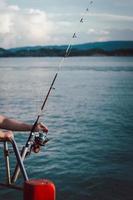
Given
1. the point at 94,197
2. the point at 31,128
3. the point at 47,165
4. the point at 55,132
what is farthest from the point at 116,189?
the point at 55,132

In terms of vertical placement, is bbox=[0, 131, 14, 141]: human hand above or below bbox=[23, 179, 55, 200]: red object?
above

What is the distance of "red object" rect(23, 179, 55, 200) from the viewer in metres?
4.99

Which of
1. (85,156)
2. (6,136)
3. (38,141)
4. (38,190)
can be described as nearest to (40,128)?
(38,141)

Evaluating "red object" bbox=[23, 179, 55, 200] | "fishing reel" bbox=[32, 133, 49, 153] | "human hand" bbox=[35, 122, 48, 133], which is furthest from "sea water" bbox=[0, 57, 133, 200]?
"red object" bbox=[23, 179, 55, 200]

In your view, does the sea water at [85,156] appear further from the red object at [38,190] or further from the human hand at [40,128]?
the red object at [38,190]

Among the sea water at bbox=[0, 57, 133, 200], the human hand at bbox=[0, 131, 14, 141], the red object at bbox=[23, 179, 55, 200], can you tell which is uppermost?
the human hand at bbox=[0, 131, 14, 141]

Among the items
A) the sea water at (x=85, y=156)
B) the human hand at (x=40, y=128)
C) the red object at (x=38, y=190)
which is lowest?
the sea water at (x=85, y=156)

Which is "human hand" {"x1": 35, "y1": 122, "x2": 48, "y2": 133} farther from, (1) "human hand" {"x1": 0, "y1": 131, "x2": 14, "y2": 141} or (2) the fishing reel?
(1) "human hand" {"x1": 0, "y1": 131, "x2": 14, "y2": 141}

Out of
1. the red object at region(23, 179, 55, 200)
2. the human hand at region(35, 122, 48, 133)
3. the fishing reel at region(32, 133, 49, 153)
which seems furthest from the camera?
the fishing reel at region(32, 133, 49, 153)

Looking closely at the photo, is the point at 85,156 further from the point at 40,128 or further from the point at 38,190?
the point at 38,190

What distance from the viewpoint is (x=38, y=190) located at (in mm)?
4992

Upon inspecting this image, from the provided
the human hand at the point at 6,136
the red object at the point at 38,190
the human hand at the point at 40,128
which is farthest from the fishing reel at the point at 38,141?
the red object at the point at 38,190

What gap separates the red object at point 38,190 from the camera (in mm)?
4992

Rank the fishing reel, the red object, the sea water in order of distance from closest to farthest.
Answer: the red object
the fishing reel
the sea water
